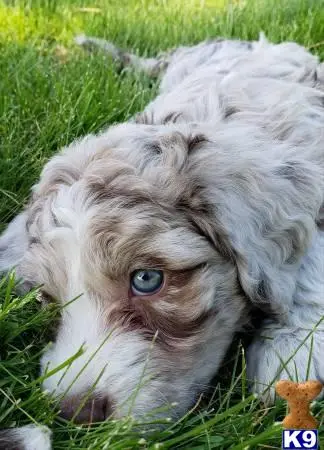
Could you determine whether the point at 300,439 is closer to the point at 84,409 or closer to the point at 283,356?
the point at 84,409

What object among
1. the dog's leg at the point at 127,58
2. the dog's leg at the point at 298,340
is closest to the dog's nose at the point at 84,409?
the dog's leg at the point at 298,340

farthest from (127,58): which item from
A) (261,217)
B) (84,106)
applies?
(261,217)

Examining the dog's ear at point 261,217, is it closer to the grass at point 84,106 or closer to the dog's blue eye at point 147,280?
the dog's blue eye at point 147,280

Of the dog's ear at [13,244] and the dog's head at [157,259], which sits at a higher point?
the dog's head at [157,259]

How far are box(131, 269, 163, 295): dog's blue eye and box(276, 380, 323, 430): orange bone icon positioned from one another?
776 mm

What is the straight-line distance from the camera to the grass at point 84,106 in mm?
2438

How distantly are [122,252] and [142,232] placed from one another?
11cm

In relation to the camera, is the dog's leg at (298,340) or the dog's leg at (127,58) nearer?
the dog's leg at (298,340)

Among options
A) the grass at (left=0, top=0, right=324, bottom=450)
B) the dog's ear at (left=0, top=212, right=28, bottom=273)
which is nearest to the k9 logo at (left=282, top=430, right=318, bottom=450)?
the grass at (left=0, top=0, right=324, bottom=450)

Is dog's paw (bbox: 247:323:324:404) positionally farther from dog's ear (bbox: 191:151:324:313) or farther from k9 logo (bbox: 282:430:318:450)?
k9 logo (bbox: 282:430:318:450)

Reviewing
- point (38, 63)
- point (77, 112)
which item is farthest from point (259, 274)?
point (38, 63)

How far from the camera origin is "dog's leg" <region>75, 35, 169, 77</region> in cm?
613

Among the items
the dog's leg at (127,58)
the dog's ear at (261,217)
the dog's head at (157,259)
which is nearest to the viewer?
the dog's head at (157,259)

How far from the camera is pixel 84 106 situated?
15.5 feet
